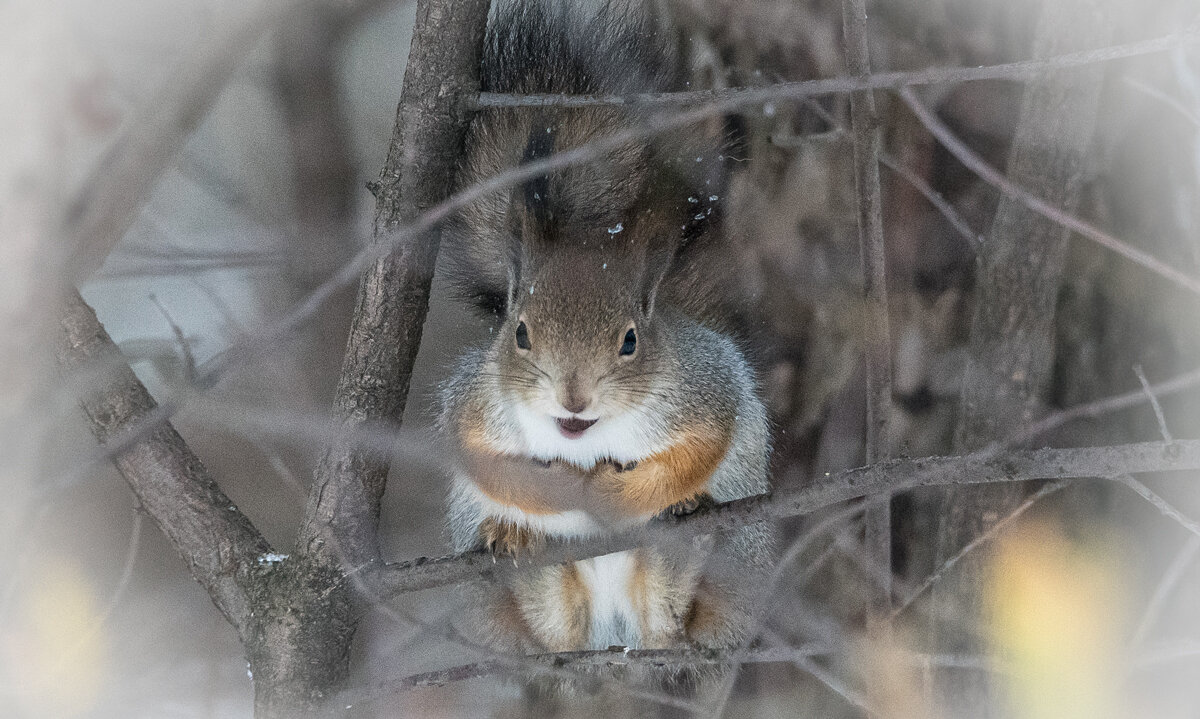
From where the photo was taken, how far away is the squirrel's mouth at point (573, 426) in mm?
951

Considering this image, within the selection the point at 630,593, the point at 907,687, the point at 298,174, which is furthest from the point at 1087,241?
the point at 298,174

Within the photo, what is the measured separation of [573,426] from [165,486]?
493mm

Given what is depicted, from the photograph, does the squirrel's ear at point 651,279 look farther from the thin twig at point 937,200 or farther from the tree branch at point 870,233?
the thin twig at point 937,200

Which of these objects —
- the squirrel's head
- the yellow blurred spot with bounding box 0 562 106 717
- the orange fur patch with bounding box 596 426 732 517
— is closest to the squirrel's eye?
the squirrel's head

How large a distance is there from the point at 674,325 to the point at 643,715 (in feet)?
2.21

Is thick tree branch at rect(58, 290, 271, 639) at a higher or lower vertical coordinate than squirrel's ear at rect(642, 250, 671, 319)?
lower

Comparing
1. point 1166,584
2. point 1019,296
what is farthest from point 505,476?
point 1166,584

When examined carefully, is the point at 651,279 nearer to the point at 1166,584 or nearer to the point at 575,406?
the point at 575,406

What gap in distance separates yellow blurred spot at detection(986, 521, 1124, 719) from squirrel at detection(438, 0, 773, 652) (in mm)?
371

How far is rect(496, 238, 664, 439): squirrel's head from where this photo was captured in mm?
941

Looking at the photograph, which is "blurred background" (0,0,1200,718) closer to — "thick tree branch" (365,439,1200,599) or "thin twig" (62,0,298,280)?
"thin twig" (62,0,298,280)

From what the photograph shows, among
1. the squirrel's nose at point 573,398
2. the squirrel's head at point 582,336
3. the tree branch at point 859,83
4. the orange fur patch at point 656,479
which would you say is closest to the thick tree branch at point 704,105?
the tree branch at point 859,83

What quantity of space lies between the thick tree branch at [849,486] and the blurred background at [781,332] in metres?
0.15

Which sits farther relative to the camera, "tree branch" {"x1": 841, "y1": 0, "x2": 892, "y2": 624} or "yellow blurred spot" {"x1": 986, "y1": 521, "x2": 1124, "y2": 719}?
"yellow blurred spot" {"x1": 986, "y1": 521, "x2": 1124, "y2": 719}
